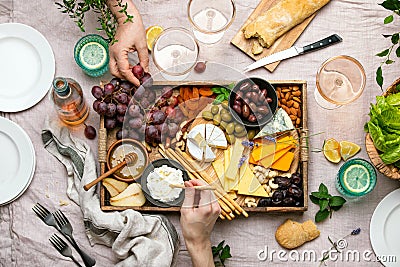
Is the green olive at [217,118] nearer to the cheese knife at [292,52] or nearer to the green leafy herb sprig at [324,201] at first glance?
the cheese knife at [292,52]

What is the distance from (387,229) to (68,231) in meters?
0.86

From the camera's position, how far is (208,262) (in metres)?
1.54

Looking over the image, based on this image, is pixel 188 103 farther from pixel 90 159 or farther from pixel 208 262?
pixel 208 262

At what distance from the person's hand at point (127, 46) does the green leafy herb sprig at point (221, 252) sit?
0.48m

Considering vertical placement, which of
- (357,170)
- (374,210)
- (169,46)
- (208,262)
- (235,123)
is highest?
(169,46)

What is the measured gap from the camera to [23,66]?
1.65m

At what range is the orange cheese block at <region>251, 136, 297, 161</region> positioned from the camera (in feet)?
5.14

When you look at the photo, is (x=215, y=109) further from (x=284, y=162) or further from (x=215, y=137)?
(x=284, y=162)

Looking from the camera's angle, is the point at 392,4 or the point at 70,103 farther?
the point at 70,103

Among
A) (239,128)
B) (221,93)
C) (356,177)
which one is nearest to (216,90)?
(221,93)

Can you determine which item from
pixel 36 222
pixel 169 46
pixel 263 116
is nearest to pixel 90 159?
pixel 36 222

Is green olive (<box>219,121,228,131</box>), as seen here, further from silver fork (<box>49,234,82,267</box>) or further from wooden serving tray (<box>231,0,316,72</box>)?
silver fork (<box>49,234,82,267</box>)

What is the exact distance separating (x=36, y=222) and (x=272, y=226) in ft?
2.11

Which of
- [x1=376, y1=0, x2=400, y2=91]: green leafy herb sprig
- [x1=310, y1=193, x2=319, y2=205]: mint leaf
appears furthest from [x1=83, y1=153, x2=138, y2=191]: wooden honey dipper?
[x1=376, y1=0, x2=400, y2=91]: green leafy herb sprig
